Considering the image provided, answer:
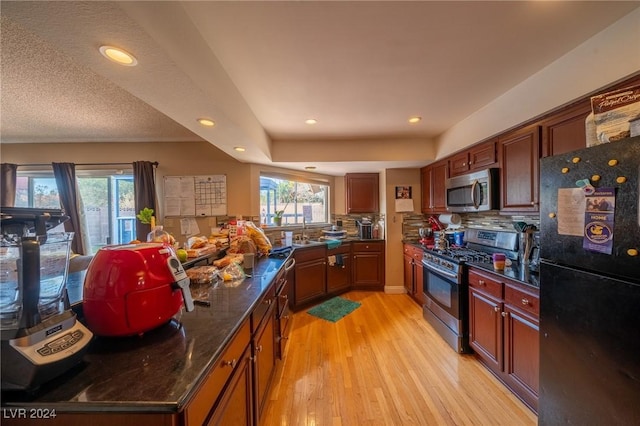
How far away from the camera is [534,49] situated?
1447 mm

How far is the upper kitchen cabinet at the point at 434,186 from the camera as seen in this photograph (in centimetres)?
311

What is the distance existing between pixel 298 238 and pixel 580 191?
321 cm

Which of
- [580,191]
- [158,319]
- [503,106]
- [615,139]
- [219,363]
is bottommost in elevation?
Answer: [219,363]

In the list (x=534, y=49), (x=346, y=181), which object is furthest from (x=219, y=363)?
(x=346, y=181)

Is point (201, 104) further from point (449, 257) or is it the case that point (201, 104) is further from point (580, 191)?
point (449, 257)

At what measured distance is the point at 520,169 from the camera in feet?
6.45

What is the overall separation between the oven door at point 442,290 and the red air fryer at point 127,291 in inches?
89.3

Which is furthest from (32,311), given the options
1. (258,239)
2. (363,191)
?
(363,191)

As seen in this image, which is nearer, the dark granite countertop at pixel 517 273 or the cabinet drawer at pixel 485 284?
the dark granite countertop at pixel 517 273

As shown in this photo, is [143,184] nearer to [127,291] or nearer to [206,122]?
[206,122]

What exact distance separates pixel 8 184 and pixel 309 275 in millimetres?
4195

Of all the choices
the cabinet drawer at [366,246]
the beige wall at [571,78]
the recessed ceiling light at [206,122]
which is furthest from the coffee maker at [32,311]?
the cabinet drawer at [366,246]

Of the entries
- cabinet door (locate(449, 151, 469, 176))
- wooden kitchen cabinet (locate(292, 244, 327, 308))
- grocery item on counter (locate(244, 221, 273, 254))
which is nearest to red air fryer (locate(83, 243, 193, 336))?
grocery item on counter (locate(244, 221, 273, 254))

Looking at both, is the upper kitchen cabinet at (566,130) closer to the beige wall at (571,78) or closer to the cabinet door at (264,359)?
the beige wall at (571,78)
